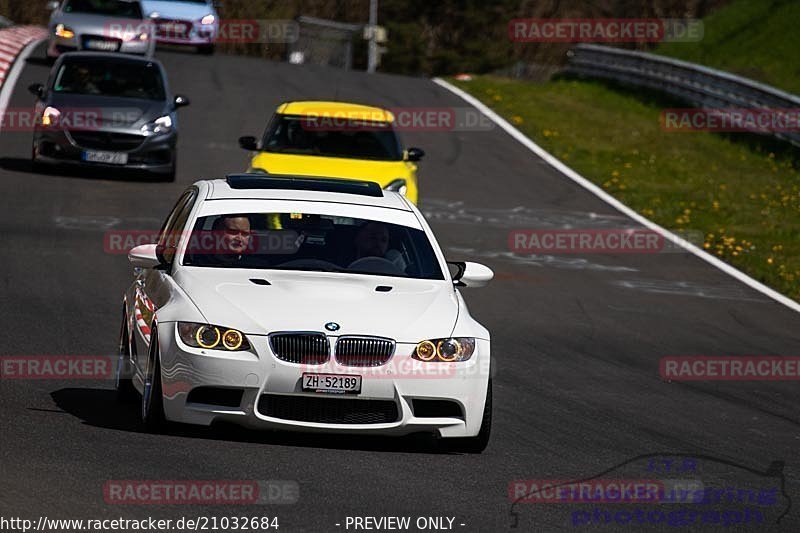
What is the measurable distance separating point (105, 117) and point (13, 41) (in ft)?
54.5

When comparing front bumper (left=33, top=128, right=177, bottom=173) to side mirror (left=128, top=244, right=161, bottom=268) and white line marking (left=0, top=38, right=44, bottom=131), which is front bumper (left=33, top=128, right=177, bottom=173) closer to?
white line marking (left=0, top=38, right=44, bottom=131)

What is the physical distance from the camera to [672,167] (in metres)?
29.0

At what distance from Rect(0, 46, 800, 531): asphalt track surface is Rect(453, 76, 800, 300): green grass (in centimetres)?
102

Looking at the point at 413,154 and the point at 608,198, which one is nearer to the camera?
the point at 413,154

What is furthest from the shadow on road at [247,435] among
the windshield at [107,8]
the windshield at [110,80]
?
the windshield at [107,8]

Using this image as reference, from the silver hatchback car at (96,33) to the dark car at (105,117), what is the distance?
812 centimetres

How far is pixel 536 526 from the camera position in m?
7.14

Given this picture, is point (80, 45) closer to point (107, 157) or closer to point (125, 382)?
point (107, 157)

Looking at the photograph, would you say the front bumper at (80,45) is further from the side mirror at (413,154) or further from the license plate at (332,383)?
the license plate at (332,383)

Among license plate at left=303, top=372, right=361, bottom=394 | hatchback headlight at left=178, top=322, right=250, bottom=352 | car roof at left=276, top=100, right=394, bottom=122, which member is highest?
hatchback headlight at left=178, top=322, right=250, bottom=352

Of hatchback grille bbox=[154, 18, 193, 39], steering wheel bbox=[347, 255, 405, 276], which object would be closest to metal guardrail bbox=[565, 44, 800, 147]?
hatchback grille bbox=[154, 18, 193, 39]

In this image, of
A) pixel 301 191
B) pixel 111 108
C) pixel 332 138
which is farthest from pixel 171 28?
pixel 301 191

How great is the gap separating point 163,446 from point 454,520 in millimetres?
1908

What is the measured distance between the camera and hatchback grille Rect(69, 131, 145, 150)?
878 inches
